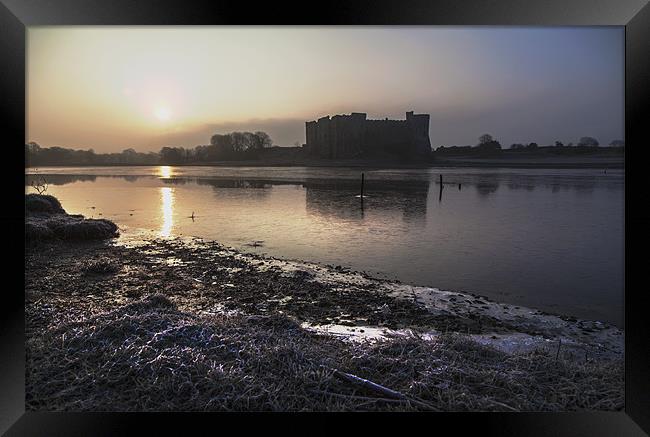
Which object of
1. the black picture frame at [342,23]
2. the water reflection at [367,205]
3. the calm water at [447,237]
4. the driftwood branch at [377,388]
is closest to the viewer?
the black picture frame at [342,23]

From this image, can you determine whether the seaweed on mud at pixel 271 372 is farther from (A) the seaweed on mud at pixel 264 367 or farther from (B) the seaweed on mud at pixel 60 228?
(B) the seaweed on mud at pixel 60 228

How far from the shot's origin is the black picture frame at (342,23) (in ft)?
9.21

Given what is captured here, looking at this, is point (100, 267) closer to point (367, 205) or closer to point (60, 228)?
point (60, 228)

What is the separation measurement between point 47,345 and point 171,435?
69.0 inches

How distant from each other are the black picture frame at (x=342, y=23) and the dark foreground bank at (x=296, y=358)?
25cm

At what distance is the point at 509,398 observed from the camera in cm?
332

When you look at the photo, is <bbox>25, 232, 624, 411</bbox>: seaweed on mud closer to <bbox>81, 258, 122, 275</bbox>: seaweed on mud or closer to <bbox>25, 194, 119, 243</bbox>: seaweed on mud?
<bbox>81, 258, 122, 275</bbox>: seaweed on mud

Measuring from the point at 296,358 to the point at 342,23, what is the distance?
2631mm

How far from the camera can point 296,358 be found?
367cm

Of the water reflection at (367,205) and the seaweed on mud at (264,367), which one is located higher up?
the water reflection at (367,205)

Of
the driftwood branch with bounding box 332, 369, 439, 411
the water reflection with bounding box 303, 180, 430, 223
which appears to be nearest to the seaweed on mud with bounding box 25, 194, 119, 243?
the driftwood branch with bounding box 332, 369, 439, 411

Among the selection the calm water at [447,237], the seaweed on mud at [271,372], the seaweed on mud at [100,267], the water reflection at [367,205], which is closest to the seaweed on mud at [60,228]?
the calm water at [447,237]

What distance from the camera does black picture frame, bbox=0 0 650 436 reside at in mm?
2807

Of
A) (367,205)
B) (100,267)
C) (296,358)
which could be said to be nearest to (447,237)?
(367,205)
